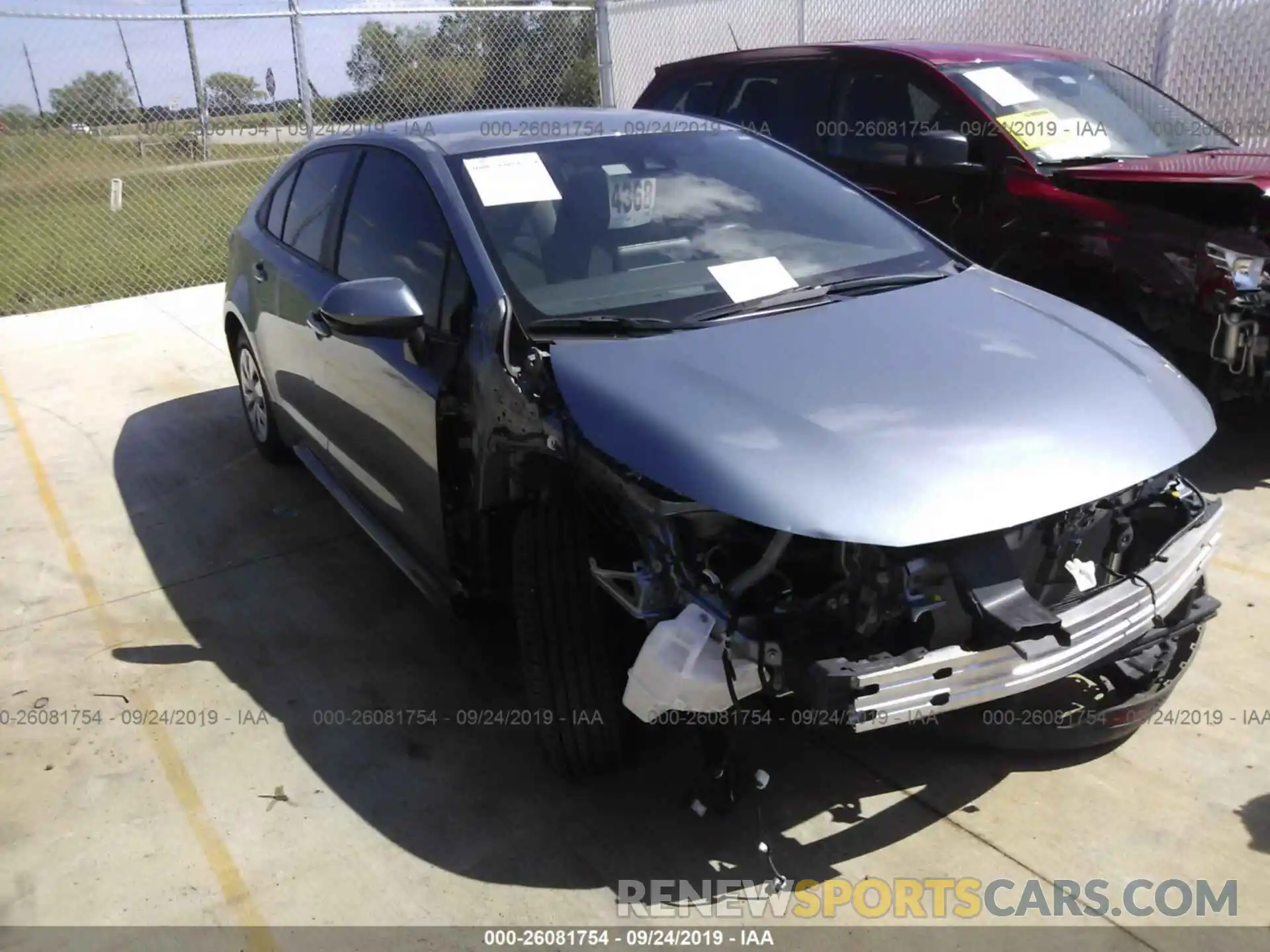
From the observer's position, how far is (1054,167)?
5.42 m

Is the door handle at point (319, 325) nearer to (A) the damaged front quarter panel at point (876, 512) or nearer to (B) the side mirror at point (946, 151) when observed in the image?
(A) the damaged front quarter panel at point (876, 512)

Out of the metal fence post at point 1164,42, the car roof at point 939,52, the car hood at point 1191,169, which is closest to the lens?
the car hood at point 1191,169

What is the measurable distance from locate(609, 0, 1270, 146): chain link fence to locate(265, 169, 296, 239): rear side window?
16.0 ft

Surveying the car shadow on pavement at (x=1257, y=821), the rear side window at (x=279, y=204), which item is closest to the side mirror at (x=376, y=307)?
the rear side window at (x=279, y=204)

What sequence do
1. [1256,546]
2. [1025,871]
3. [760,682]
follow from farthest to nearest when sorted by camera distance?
[1256,546], [1025,871], [760,682]

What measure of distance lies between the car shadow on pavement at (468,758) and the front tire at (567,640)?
0.26m

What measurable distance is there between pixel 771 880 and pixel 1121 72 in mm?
5578

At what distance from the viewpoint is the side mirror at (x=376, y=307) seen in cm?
→ 320

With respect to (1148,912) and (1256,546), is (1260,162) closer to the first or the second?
(1256,546)

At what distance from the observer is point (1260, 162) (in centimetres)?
525

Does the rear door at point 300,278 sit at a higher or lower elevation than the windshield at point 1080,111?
lower

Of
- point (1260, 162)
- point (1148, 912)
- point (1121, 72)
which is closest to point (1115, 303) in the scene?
point (1260, 162)

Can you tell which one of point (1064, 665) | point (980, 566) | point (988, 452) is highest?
point (988, 452)

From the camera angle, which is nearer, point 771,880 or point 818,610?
point 818,610
